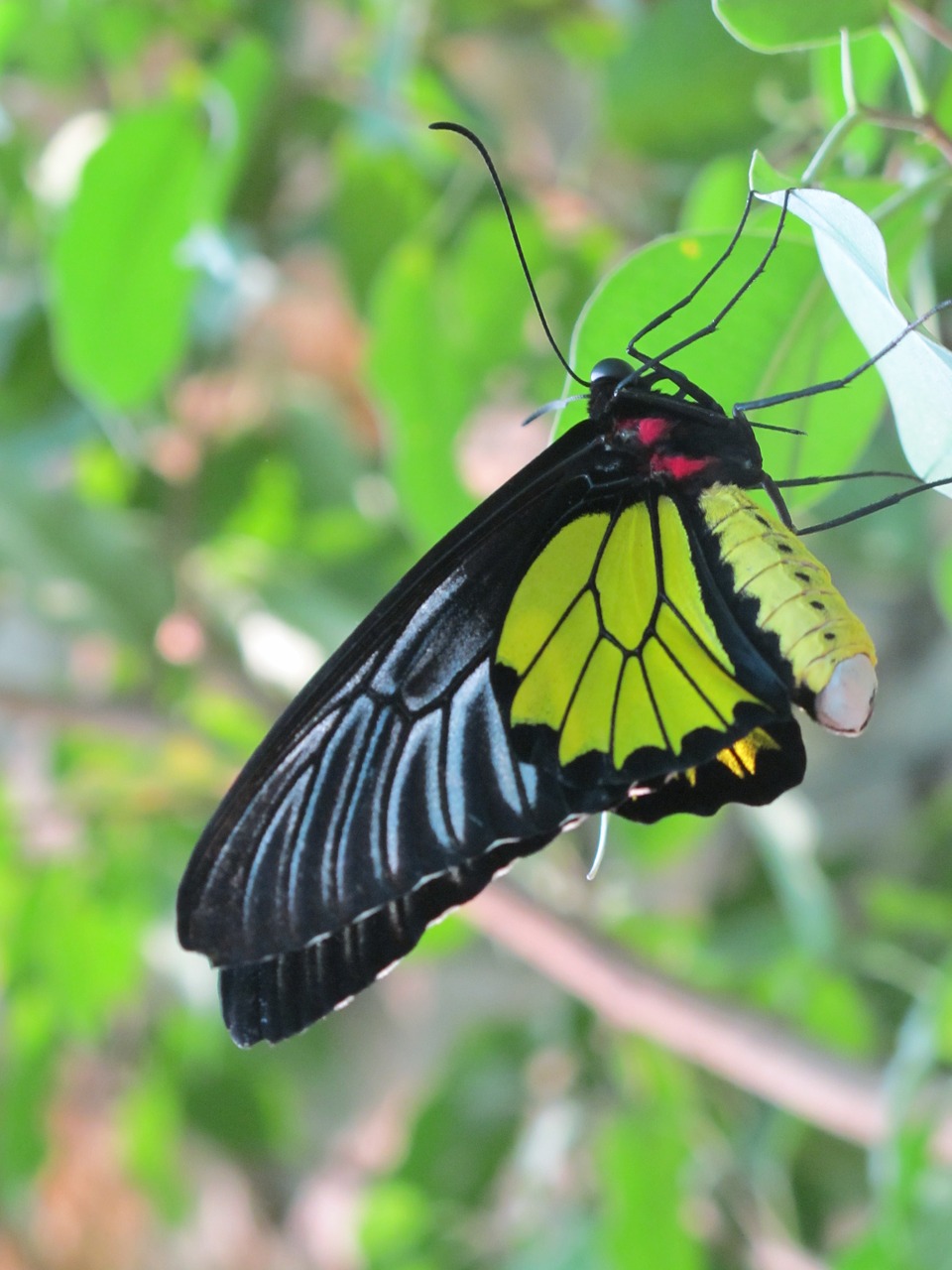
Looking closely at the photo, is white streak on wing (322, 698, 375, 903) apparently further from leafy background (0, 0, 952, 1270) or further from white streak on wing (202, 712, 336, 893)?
leafy background (0, 0, 952, 1270)

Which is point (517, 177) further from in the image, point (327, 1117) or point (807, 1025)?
point (327, 1117)

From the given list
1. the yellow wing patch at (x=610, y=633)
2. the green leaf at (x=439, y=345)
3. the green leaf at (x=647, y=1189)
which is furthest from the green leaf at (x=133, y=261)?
the green leaf at (x=647, y=1189)

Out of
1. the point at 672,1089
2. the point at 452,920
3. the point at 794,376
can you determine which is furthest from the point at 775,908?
the point at 794,376

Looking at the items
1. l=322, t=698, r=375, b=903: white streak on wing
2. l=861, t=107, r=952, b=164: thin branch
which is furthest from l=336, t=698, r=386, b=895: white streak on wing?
l=861, t=107, r=952, b=164: thin branch

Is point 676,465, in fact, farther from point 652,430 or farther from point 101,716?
point 101,716

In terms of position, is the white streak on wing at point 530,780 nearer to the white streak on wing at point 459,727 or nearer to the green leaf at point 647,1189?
the white streak on wing at point 459,727
